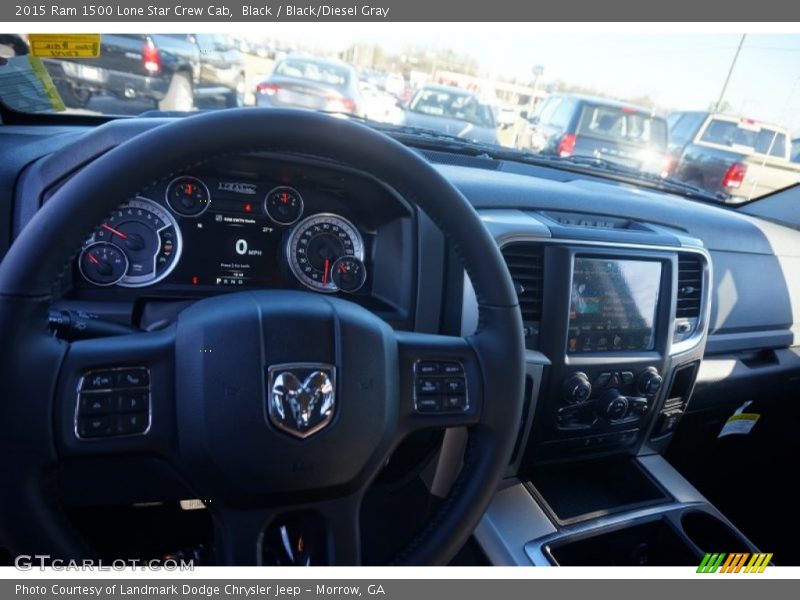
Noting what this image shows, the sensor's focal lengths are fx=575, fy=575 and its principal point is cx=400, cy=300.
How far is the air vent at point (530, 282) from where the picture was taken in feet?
5.66

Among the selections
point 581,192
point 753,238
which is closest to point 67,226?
point 581,192

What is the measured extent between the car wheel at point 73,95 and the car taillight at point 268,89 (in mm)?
2479

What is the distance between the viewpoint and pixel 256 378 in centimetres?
104

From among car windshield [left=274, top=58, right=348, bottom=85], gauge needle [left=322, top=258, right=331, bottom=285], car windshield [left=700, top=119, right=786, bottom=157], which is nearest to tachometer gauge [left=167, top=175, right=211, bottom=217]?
gauge needle [left=322, top=258, right=331, bottom=285]

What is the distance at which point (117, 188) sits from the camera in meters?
0.96

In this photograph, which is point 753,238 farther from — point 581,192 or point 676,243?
point 581,192

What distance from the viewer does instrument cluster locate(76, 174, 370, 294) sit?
5.18 feet

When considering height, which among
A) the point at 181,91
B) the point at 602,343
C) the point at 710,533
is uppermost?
the point at 181,91

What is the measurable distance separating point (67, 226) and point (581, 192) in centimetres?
168

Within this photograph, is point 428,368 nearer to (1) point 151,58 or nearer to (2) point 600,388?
(2) point 600,388

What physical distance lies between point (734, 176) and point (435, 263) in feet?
16.3

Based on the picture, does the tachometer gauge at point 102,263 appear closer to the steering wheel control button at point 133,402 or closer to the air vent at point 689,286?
the steering wheel control button at point 133,402

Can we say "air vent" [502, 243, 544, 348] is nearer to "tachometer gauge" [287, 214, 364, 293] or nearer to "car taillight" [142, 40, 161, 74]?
"tachometer gauge" [287, 214, 364, 293]

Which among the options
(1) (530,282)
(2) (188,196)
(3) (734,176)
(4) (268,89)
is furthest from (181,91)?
(3) (734,176)
